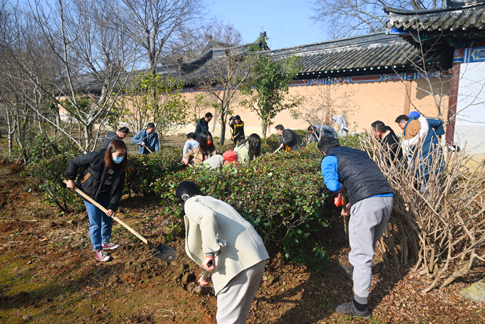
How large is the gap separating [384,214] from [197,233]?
1744 mm

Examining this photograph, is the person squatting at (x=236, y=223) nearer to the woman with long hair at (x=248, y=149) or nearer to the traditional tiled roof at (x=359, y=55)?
Result: the woman with long hair at (x=248, y=149)

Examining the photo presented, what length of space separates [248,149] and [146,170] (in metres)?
1.93

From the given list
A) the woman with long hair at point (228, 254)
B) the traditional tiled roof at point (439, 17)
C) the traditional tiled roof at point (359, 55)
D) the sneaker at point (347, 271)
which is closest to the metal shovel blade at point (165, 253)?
the woman with long hair at point (228, 254)

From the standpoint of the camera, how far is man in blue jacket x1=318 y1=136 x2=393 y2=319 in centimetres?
292

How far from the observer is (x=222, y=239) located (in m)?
2.37

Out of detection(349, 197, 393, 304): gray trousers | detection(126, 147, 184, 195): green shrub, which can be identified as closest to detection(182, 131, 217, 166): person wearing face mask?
detection(126, 147, 184, 195): green shrub

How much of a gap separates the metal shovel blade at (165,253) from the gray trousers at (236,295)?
1.44m

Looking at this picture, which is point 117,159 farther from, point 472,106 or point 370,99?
point 370,99

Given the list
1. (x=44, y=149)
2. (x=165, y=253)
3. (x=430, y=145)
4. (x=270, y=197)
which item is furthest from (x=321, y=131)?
(x=44, y=149)

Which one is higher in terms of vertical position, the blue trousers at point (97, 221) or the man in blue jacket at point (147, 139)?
the man in blue jacket at point (147, 139)

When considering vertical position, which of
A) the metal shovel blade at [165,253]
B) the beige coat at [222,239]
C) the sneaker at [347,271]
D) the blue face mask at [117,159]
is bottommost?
the sneaker at [347,271]

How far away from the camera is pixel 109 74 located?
5746 mm

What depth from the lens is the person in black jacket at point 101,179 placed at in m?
3.86

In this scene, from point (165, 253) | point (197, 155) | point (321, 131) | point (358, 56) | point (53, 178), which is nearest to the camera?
point (165, 253)
